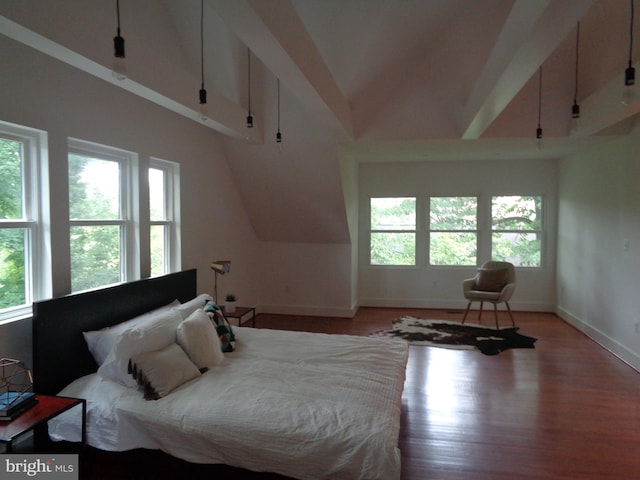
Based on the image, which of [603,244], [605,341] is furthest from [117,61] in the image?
[605,341]

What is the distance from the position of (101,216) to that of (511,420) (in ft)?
11.4

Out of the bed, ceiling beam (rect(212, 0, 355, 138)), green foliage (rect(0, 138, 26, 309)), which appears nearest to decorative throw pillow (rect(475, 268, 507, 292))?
the bed

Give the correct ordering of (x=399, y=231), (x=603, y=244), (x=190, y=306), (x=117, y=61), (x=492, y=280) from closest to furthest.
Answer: (x=117, y=61) < (x=190, y=306) < (x=603, y=244) < (x=492, y=280) < (x=399, y=231)

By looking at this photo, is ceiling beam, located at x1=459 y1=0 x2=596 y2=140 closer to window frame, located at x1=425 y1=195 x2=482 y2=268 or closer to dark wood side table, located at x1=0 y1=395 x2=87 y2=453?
dark wood side table, located at x1=0 y1=395 x2=87 y2=453

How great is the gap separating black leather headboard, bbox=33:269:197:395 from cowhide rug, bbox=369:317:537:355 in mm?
3016

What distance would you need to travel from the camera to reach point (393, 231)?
6.54 meters

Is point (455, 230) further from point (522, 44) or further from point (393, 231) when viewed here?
point (522, 44)

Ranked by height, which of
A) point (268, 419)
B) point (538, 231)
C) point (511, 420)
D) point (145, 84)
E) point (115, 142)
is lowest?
point (511, 420)

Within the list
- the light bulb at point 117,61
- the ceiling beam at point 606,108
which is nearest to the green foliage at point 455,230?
the ceiling beam at point 606,108

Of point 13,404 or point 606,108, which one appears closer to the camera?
point 13,404

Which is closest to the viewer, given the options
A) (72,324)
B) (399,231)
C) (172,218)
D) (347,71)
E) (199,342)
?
(72,324)

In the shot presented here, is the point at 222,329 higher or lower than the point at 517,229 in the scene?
lower

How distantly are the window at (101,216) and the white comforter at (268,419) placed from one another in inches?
35.5

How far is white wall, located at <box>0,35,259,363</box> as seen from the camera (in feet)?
7.43
